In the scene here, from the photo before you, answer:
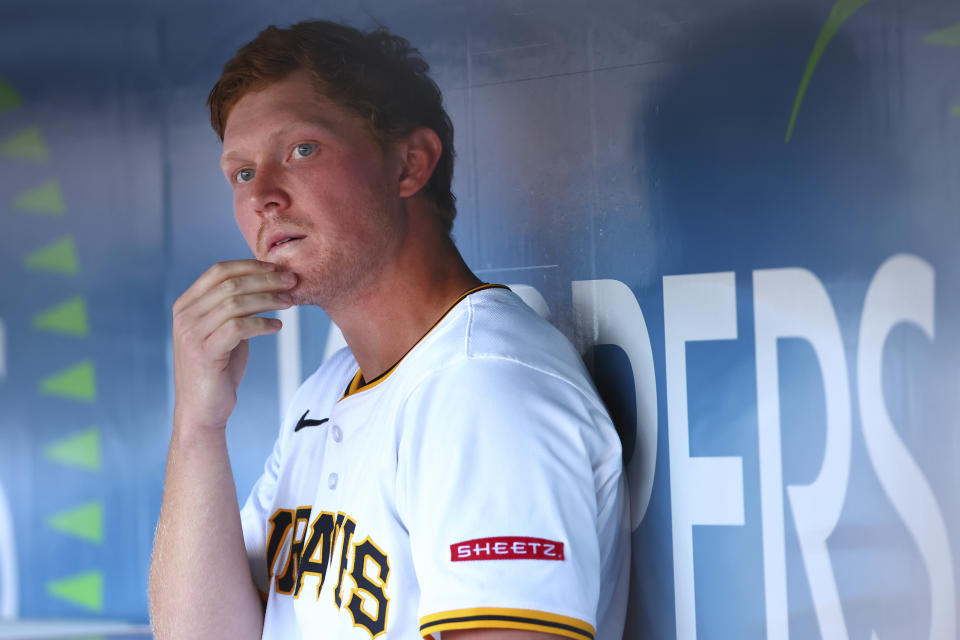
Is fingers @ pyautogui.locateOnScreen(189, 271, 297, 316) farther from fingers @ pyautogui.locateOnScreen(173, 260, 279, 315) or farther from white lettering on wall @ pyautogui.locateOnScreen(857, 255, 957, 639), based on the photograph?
white lettering on wall @ pyautogui.locateOnScreen(857, 255, 957, 639)

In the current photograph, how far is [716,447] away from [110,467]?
3.59ft

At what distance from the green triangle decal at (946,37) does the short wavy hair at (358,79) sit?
25.0 inches

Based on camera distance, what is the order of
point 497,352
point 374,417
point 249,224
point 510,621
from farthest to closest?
point 249,224 → point 374,417 → point 497,352 → point 510,621

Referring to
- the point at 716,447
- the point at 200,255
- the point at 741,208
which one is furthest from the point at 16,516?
the point at 741,208

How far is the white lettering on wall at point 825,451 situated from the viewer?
3.62 feet

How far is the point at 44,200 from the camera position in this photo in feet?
5.70

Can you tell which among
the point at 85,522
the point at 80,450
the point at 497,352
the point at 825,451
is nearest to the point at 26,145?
the point at 80,450

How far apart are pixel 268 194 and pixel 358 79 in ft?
0.71

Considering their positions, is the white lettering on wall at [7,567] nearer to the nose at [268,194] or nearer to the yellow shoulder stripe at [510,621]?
the nose at [268,194]

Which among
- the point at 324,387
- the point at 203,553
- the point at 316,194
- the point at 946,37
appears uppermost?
the point at 946,37

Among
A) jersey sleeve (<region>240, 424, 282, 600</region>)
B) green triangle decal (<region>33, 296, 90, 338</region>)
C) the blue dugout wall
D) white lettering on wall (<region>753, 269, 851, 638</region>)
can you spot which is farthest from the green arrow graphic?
green triangle decal (<region>33, 296, 90, 338</region>)

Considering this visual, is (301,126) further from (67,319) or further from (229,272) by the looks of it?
(67,319)

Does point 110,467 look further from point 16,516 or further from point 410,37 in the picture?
point 410,37

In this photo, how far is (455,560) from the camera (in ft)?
2.95
